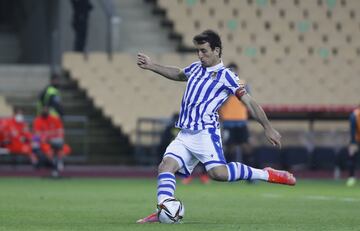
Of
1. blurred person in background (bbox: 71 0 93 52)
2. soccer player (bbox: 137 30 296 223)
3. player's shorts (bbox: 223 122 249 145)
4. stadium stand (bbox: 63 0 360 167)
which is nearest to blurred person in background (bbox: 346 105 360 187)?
player's shorts (bbox: 223 122 249 145)

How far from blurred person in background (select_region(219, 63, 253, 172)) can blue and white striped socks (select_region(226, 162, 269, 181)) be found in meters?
9.02

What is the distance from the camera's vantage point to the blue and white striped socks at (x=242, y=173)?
11.2 metres

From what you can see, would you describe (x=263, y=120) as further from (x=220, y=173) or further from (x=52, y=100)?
(x=52, y=100)

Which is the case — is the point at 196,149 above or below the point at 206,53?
below

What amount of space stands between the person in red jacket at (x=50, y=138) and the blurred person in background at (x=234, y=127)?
11.4ft

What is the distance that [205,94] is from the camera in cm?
1120

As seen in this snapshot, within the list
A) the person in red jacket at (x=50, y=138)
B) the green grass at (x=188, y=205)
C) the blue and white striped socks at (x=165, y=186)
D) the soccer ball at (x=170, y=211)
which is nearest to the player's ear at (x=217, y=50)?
the blue and white striped socks at (x=165, y=186)

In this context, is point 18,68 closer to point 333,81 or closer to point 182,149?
point 333,81

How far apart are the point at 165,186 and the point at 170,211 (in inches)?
10.2

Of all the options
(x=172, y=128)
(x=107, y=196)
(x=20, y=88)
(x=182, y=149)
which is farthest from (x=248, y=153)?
(x=182, y=149)

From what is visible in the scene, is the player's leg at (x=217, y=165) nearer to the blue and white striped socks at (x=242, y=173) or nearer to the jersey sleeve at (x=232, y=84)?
the blue and white striped socks at (x=242, y=173)

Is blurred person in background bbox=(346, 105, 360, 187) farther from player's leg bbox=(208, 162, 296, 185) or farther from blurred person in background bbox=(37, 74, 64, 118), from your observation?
player's leg bbox=(208, 162, 296, 185)

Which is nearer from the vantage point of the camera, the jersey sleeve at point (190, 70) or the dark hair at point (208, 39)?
the dark hair at point (208, 39)

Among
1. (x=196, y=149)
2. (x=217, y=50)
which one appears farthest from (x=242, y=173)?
(x=217, y=50)
